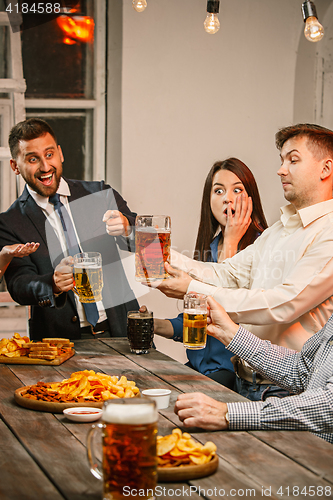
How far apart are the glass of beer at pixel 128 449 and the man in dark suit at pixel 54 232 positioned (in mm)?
1710

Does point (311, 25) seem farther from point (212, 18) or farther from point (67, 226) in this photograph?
point (67, 226)

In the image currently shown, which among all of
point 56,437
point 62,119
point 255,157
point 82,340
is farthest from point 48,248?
point 255,157

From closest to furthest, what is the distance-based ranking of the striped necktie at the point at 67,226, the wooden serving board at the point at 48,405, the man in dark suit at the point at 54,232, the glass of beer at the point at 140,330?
1. the wooden serving board at the point at 48,405
2. the glass of beer at the point at 140,330
3. the man in dark suit at the point at 54,232
4. the striped necktie at the point at 67,226

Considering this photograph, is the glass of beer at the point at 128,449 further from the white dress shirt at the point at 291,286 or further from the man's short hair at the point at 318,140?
the man's short hair at the point at 318,140

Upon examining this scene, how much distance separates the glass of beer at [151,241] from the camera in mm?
1948

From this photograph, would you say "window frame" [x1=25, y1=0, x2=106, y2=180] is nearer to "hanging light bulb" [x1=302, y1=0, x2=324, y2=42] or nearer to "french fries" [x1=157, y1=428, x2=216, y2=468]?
"hanging light bulb" [x1=302, y1=0, x2=324, y2=42]

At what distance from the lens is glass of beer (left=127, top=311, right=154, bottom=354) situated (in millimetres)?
2203

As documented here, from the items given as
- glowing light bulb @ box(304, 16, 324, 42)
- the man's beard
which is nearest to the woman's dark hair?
the man's beard

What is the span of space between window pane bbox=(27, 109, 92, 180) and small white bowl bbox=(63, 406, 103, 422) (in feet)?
8.56

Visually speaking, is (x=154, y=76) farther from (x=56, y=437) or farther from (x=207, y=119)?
(x=56, y=437)

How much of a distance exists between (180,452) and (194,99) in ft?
10.3

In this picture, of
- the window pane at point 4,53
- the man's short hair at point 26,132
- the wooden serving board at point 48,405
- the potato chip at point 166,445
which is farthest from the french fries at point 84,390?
the window pane at point 4,53

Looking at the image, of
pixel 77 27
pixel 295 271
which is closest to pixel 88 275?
pixel 295 271

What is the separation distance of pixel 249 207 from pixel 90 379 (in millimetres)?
1730
